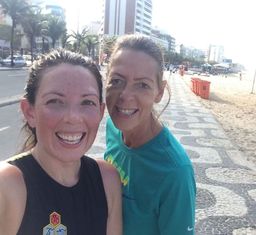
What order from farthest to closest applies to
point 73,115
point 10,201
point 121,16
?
A: point 121,16 < point 73,115 < point 10,201

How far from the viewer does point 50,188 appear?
1419 mm

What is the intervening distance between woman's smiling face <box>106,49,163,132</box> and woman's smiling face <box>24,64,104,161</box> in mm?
349

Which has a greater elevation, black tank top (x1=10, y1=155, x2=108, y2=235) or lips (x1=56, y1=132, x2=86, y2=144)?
lips (x1=56, y1=132, x2=86, y2=144)

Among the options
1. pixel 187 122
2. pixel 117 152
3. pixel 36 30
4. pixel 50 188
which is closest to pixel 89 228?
pixel 50 188

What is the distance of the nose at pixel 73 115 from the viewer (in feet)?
4.63

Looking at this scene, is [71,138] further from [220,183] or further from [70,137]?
[220,183]

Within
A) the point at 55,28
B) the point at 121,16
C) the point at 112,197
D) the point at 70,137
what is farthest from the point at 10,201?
the point at 121,16

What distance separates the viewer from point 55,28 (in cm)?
5853

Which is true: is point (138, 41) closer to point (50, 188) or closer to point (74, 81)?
point (74, 81)

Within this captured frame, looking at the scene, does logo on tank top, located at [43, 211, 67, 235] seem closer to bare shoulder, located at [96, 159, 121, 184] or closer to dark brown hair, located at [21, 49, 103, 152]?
bare shoulder, located at [96, 159, 121, 184]

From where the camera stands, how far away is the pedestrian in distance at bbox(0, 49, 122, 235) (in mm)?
1348

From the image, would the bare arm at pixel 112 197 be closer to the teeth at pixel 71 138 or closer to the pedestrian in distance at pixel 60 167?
the pedestrian in distance at pixel 60 167

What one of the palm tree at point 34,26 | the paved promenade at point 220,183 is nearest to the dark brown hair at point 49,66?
→ the paved promenade at point 220,183

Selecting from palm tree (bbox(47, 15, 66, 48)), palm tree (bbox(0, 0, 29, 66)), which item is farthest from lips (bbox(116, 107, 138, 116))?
palm tree (bbox(47, 15, 66, 48))
